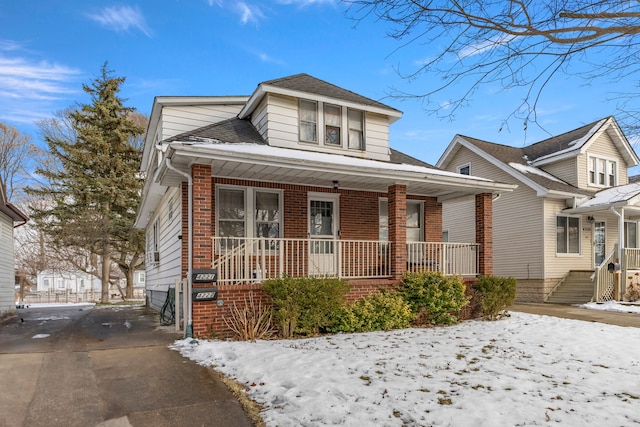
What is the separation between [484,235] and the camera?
32.4ft

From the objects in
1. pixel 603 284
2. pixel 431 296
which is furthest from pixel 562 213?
pixel 431 296

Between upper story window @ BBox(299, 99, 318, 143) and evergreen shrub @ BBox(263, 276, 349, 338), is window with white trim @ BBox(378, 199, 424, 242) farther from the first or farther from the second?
evergreen shrub @ BBox(263, 276, 349, 338)

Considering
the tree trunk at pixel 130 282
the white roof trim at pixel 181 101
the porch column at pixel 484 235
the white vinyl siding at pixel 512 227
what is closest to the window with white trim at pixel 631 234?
the white vinyl siding at pixel 512 227

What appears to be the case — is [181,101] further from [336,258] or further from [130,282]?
[130,282]

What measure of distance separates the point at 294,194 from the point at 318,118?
6.92 ft

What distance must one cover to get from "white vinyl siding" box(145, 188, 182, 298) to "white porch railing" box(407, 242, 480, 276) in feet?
17.9

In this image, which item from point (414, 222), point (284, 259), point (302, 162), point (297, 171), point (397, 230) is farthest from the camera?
point (414, 222)

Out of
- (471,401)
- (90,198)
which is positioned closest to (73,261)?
(90,198)

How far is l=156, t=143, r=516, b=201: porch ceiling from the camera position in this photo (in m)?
6.89

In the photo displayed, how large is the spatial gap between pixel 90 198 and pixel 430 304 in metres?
18.0

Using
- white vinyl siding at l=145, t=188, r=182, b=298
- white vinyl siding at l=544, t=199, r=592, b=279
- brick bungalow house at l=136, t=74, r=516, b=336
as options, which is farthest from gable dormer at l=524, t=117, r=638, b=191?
white vinyl siding at l=145, t=188, r=182, b=298

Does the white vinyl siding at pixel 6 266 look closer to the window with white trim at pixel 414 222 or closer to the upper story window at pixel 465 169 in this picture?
the window with white trim at pixel 414 222

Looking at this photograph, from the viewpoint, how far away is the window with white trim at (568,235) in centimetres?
1489

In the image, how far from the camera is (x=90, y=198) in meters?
19.7
